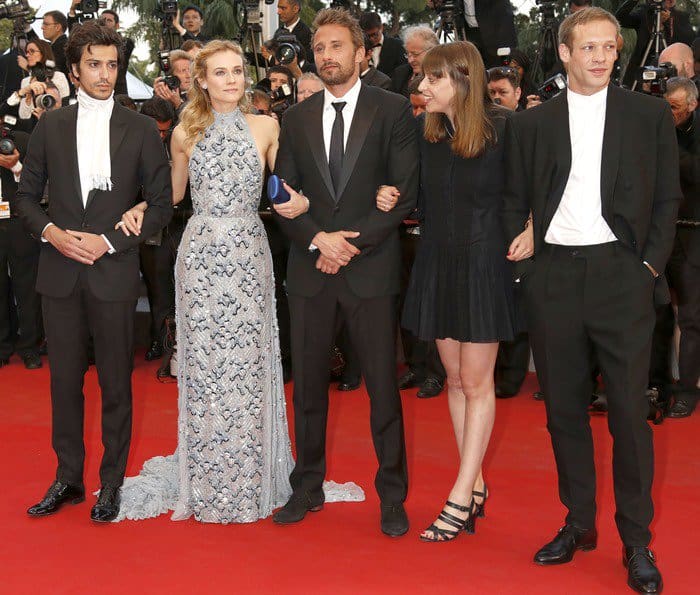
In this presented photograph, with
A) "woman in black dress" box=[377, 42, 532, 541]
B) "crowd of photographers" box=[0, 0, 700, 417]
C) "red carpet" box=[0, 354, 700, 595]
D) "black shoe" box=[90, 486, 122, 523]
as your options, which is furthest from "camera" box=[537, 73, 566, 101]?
"black shoe" box=[90, 486, 122, 523]

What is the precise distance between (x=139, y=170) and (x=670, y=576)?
2361mm

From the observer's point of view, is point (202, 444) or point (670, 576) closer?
point (670, 576)

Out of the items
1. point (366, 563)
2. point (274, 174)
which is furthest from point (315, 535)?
point (274, 174)

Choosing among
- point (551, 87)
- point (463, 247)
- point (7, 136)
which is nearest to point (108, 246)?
point (463, 247)

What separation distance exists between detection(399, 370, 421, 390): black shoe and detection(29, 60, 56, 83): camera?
357 cm

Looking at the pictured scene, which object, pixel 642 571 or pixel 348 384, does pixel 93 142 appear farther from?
pixel 348 384

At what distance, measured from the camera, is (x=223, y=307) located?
3.84 meters

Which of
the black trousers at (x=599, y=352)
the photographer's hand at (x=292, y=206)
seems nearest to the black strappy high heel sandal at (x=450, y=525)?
the black trousers at (x=599, y=352)

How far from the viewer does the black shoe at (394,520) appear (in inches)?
147

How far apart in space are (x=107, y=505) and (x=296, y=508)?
2.35 feet

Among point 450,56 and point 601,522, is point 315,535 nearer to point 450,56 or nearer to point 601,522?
point 601,522

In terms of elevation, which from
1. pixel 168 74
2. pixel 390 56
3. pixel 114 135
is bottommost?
pixel 114 135

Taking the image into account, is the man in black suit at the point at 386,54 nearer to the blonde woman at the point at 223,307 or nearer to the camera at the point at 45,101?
the camera at the point at 45,101

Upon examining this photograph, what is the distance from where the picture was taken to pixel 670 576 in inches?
131
